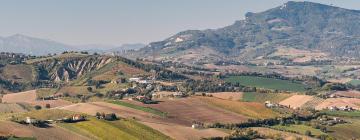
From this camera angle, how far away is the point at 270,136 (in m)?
187

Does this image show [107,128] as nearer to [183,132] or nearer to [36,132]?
[183,132]

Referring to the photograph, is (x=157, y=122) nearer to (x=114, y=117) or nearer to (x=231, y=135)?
(x=114, y=117)

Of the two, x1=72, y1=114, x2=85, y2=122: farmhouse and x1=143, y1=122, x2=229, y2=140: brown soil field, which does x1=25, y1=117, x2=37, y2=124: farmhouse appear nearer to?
x1=72, y1=114, x2=85, y2=122: farmhouse

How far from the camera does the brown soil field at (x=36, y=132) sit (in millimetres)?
157750

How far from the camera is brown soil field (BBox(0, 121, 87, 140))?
158 meters

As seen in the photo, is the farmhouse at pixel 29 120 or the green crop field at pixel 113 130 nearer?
the green crop field at pixel 113 130

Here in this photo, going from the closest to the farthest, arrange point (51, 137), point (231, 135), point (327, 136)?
point (51, 137) → point (231, 135) → point (327, 136)

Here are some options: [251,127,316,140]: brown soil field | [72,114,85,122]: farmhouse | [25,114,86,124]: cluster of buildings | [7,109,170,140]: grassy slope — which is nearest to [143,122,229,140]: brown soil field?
[7,109,170,140]: grassy slope

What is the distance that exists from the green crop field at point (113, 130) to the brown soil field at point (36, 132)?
413 centimetres

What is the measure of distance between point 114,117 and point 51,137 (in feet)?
117

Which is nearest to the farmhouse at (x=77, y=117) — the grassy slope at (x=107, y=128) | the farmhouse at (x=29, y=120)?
the grassy slope at (x=107, y=128)

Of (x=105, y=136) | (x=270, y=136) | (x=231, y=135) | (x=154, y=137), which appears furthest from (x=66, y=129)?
(x=270, y=136)

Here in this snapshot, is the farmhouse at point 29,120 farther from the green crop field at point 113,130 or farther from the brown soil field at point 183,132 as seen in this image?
the brown soil field at point 183,132

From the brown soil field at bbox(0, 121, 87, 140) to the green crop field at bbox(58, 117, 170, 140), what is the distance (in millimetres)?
4132
